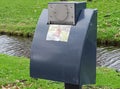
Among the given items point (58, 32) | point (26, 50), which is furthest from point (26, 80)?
Result: point (26, 50)

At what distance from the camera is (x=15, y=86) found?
10.6 m

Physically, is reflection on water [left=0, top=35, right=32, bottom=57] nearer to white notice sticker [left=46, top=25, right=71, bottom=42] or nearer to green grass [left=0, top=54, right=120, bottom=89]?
green grass [left=0, top=54, right=120, bottom=89]

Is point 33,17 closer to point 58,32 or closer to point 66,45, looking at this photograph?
point 58,32

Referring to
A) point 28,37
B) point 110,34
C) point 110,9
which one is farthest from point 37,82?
point 110,9

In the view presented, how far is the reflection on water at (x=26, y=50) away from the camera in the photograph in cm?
1883

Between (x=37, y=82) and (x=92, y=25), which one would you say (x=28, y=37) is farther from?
(x=92, y=25)

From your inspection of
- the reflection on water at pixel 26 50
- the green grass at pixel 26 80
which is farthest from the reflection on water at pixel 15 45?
the green grass at pixel 26 80

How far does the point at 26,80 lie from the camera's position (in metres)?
11.3

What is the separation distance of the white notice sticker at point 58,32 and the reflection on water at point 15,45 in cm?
1445

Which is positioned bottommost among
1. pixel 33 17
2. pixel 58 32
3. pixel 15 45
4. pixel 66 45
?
pixel 15 45

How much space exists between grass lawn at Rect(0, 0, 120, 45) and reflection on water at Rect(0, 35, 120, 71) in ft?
4.53

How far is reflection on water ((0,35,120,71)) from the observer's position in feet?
61.8

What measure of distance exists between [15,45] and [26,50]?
64.9 inches

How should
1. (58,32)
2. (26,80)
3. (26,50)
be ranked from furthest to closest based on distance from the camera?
(26,50) < (26,80) < (58,32)
